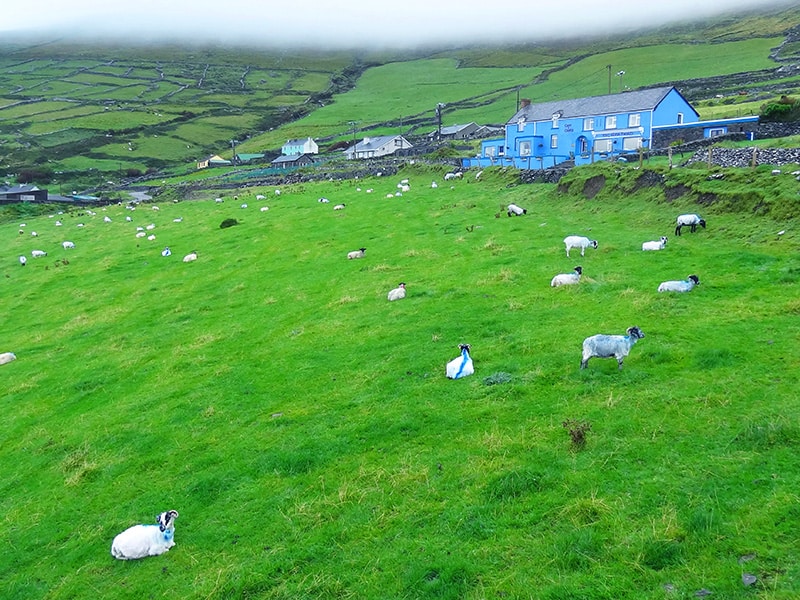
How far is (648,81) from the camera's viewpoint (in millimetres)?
141250

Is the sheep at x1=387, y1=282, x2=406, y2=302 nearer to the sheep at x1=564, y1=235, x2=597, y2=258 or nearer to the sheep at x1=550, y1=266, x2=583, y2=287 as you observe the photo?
the sheep at x1=550, y1=266, x2=583, y2=287

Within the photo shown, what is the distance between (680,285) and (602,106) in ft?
197

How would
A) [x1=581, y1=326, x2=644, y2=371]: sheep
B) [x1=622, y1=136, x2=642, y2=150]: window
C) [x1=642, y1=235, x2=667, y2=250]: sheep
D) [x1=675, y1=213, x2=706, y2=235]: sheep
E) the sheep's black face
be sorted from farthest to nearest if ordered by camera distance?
1. [x1=622, y1=136, x2=642, y2=150]: window
2. [x1=675, y1=213, x2=706, y2=235]: sheep
3. [x1=642, y1=235, x2=667, y2=250]: sheep
4. [x1=581, y1=326, x2=644, y2=371]: sheep
5. the sheep's black face

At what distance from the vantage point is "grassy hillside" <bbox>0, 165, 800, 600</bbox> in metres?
7.76

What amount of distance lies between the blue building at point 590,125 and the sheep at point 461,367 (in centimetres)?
4328

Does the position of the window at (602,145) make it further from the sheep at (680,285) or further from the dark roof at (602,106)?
the sheep at (680,285)

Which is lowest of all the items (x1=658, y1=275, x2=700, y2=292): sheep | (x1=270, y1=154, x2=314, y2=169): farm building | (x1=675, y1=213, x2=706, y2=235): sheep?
(x1=270, y1=154, x2=314, y2=169): farm building

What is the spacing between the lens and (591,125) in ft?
226

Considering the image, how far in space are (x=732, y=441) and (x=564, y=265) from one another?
12790 millimetres

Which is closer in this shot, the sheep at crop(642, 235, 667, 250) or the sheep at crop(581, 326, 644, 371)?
the sheep at crop(581, 326, 644, 371)

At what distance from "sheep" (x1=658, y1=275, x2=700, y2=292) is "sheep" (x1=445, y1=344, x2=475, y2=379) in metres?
6.82

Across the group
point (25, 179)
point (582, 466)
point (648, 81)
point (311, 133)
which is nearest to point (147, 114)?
point (311, 133)

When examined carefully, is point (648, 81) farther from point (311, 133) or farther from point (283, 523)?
point (283, 523)

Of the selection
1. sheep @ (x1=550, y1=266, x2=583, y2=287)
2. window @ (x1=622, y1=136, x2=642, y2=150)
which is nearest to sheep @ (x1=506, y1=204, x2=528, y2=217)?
sheep @ (x1=550, y1=266, x2=583, y2=287)
